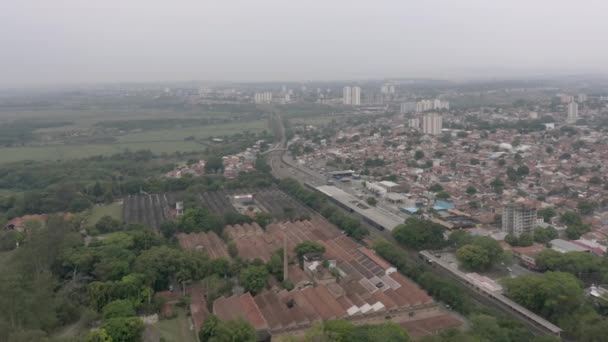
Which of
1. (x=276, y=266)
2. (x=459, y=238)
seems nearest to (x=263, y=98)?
(x=459, y=238)

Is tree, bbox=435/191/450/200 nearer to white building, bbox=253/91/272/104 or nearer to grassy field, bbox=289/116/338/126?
grassy field, bbox=289/116/338/126

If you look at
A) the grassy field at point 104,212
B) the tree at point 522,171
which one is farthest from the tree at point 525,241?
the grassy field at point 104,212

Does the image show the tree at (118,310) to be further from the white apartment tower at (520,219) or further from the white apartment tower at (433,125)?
the white apartment tower at (433,125)

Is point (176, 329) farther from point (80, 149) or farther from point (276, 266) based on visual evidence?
point (80, 149)

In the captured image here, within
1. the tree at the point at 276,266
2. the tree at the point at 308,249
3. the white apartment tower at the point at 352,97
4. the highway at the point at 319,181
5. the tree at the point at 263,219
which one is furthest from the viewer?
the white apartment tower at the point at 352,97

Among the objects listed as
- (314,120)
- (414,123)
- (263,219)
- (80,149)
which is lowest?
(263,219)

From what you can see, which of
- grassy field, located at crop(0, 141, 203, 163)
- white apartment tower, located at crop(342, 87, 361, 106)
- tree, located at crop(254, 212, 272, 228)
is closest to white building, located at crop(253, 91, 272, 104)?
white apartment tower, located at crop(342, 87, 361, 106)

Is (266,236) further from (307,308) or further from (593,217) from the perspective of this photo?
(593,217)
